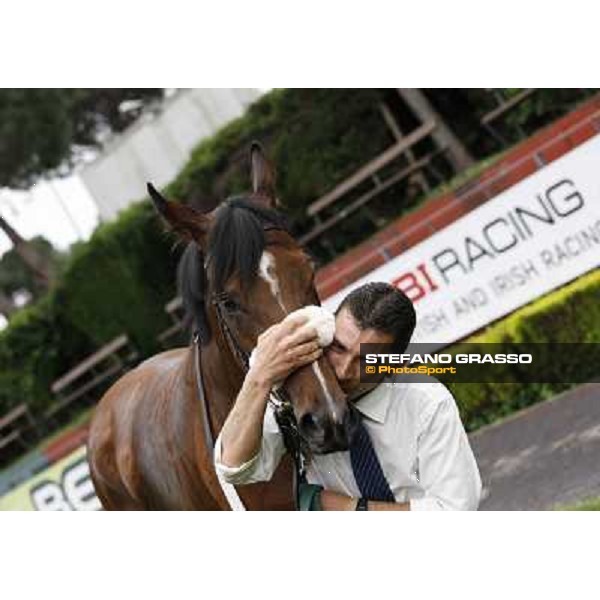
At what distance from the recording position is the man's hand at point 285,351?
4.87ft

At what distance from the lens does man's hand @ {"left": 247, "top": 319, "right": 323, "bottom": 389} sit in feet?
4.87

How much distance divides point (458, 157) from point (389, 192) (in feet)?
1.25

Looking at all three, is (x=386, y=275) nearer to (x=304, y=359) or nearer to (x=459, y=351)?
(x=459, y=351)

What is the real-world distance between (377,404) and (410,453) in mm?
104

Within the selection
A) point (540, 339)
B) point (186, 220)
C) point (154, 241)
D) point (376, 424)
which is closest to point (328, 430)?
point (376, 424)

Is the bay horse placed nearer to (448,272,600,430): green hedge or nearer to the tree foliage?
(448,272,600,430): green hedge

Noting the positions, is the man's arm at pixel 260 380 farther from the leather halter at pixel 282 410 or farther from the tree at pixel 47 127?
the tree at pixel 47 127

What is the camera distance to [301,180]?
449 centimetres

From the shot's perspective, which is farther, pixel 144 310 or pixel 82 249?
pixel 82 249

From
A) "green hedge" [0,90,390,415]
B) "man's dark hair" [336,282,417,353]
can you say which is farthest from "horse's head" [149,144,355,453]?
"green hedge" [0,90,390,415]

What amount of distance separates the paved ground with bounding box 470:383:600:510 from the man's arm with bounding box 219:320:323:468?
2.54 feet

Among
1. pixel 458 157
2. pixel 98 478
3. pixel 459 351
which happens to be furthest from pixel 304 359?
pixel 458 157

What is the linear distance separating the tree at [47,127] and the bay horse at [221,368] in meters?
0.86
